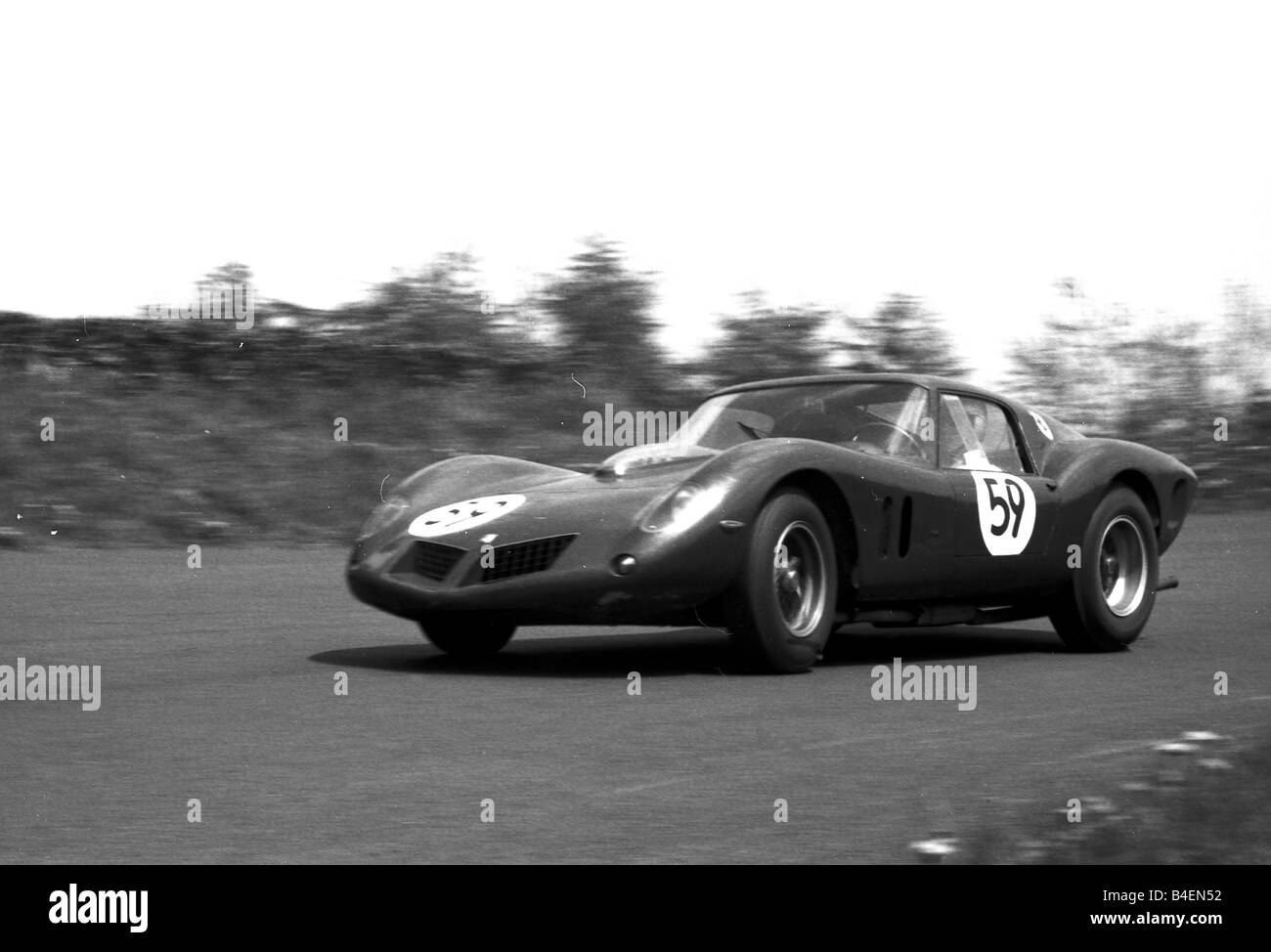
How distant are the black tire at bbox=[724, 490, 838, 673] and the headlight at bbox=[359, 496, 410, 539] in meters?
1.61

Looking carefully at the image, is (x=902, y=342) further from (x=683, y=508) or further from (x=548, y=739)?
(x=548, y=739)

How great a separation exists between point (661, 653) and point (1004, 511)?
1.71 meters

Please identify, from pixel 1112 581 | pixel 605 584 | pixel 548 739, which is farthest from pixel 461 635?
pixel 1112 581

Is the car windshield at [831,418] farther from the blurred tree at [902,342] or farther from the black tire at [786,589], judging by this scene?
the blurred tree at [902,342]

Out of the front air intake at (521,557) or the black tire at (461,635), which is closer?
the front air intake at (521,557)

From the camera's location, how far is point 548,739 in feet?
19.1

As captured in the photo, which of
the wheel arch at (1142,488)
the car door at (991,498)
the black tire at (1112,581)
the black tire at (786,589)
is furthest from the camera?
the wheel arch at (1142,488)

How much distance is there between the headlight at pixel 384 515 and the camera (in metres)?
8.07

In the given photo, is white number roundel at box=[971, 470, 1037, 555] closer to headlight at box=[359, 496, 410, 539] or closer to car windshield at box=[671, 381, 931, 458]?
car windshield at box=[671, 381, 931, 458]

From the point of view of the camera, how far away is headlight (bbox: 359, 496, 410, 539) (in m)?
8.07

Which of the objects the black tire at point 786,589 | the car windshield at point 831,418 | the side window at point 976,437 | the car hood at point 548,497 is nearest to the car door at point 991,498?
the side window at point 976,437

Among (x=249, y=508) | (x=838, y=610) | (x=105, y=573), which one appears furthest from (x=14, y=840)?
(x=249, y=508)

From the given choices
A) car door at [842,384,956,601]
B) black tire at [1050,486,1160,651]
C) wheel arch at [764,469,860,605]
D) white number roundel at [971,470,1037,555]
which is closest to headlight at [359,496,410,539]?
wheel arch at [764,469,860,605]

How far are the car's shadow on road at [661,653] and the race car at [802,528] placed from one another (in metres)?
0.22
